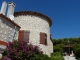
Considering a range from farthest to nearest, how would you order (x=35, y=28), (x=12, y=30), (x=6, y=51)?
(x=35, y=28) → (x=12, y=30) → (x=6, y=51)

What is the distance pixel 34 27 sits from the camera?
16500 millimetres

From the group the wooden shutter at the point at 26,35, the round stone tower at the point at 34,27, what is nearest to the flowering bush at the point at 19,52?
the wooden shutter at the point at 26,35

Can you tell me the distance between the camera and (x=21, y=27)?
1650 centimetres

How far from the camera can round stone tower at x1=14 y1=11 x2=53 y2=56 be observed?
632 inches

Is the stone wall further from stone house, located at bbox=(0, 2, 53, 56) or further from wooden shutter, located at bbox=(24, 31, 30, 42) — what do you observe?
wooden shutter, located at bbox=(24, 31, 30, 42)

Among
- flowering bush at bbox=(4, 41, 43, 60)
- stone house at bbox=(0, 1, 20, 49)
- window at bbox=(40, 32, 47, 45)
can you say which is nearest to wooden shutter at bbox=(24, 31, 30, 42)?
stone house at bbox=(0, 1, 20, 49)

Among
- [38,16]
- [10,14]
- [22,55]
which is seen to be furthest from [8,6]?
[22,55]

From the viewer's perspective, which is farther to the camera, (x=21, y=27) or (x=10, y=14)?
(x=21, y=27)

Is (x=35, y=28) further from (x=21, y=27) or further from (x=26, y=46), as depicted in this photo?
(x=26, y=46)

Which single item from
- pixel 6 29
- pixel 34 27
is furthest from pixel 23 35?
pixel 6 29

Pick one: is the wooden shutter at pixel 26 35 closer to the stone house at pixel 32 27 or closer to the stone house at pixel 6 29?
the stone house at pixel 32 27

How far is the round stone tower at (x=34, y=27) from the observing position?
52.6 ft

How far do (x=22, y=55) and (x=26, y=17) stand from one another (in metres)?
6.68

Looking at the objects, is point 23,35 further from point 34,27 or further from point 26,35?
point 34,27
